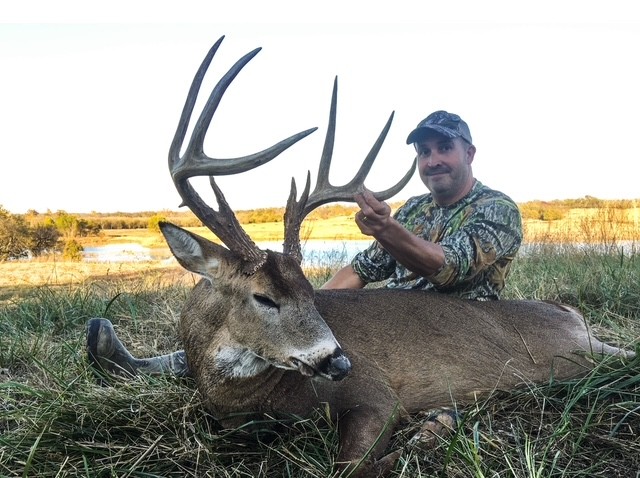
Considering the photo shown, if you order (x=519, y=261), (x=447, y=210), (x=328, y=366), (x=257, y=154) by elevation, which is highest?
(x=257, y=154)

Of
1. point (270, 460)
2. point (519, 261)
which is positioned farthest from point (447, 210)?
point (519, 261)

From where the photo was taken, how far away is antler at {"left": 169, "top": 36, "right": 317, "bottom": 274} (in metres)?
2.98

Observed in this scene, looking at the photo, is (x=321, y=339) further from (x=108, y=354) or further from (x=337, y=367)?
(x=108, y=354)

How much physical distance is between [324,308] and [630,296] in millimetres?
3331

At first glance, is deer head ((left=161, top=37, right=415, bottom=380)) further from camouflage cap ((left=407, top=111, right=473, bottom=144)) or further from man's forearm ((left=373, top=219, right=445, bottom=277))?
camouflage cap ((left=407, top=111, right=473, bottom=144))

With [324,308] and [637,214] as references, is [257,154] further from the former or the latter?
[637,214]

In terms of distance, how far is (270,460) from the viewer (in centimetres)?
283

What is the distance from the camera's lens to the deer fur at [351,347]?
9.16 feet

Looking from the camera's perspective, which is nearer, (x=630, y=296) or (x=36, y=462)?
(x=36, y=462)

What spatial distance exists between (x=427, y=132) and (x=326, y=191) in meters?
1.49

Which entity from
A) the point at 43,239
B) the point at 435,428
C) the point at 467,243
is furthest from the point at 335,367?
the point at 43,239

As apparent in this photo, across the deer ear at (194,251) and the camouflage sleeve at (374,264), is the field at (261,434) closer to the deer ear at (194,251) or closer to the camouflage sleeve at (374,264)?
the deer ear at (194,251)

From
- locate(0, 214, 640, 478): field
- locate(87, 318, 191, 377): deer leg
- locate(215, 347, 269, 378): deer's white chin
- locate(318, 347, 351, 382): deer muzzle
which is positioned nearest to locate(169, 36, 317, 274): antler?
locate(215, 347, 269, 378): deer's white chin

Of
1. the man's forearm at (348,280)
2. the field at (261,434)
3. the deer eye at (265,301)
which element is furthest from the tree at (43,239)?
the deer eye at (265,301)
